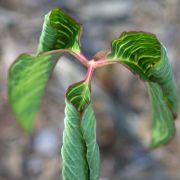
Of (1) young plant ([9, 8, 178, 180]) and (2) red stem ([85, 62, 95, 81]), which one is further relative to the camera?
(2) red stem ([85, 62, 95, 81])

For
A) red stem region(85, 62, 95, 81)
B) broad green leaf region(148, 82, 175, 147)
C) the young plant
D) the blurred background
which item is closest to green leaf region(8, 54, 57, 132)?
the young plant

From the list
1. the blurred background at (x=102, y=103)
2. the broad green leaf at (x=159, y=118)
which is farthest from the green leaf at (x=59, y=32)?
the blurred background at (x=102, y=103)

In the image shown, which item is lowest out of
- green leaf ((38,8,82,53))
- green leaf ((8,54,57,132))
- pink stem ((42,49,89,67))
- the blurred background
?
the blurred background

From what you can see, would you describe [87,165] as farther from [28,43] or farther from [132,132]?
[28,43]

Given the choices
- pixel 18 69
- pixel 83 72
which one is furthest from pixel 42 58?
pixel 83 72

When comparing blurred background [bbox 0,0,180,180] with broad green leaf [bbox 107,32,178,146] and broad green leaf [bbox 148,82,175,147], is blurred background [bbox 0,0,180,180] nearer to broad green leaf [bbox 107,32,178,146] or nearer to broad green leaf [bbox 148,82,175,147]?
broad green leaf [bbox 148,82,175,147]

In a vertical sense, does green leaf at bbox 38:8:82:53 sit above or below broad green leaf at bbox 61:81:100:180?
above
